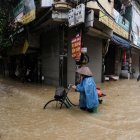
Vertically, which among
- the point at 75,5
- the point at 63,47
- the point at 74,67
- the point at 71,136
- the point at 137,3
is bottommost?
the point at 71,136

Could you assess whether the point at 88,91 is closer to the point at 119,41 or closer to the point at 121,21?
the point at 119,41

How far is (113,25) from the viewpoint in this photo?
652 inches

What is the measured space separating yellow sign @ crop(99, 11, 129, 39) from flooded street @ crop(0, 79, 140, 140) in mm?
4283

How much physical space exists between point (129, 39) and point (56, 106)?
42.2 feet

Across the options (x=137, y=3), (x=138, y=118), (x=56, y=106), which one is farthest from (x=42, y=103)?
(x=137, y=3)

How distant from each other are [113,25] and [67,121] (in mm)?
9269

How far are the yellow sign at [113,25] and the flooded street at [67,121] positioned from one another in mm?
4283

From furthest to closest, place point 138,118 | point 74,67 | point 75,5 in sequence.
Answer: point 74,67 → point 75,5 → point 138,118

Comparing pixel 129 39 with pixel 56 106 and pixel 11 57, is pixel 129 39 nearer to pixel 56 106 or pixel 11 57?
pixel 11 57

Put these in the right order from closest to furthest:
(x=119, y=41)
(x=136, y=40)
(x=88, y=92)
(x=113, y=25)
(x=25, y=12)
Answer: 1. (x=88, y=92)
2. (x=25, y=12)
3. (x=113, y=25)
4. (x=119, y=41)
5. (x=136, y=40)

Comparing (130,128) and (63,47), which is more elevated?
(63,47)

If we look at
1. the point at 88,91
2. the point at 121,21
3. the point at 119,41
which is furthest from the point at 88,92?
the point at 121,21

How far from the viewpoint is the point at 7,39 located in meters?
17.3

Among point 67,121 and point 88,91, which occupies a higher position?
point 88,91
